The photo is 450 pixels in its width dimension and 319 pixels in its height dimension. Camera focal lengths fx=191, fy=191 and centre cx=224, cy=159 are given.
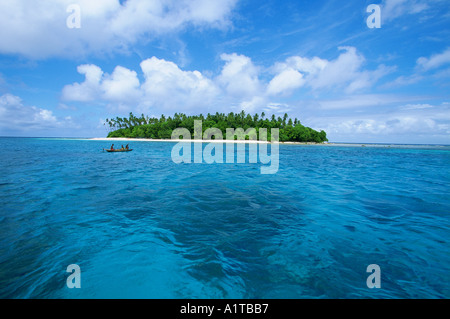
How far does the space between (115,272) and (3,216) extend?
7.29 m

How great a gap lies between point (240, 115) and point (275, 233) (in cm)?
12595

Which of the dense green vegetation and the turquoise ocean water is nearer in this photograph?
the turquoise ocean water

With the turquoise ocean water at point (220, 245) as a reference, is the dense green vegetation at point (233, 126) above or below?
above

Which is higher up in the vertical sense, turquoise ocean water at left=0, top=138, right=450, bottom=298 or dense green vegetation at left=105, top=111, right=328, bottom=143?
dense green vegetation at left=105, top=111, right=328, bottom=143

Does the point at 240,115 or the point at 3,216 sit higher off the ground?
the point at 240,115

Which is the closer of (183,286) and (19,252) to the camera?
(183,286)

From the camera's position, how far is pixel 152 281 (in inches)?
182

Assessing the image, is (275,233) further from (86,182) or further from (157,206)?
(86,182)

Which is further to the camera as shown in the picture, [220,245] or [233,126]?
[233,126]

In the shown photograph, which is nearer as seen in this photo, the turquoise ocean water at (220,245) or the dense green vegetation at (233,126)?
the turquoise ocean water at (220,245)
